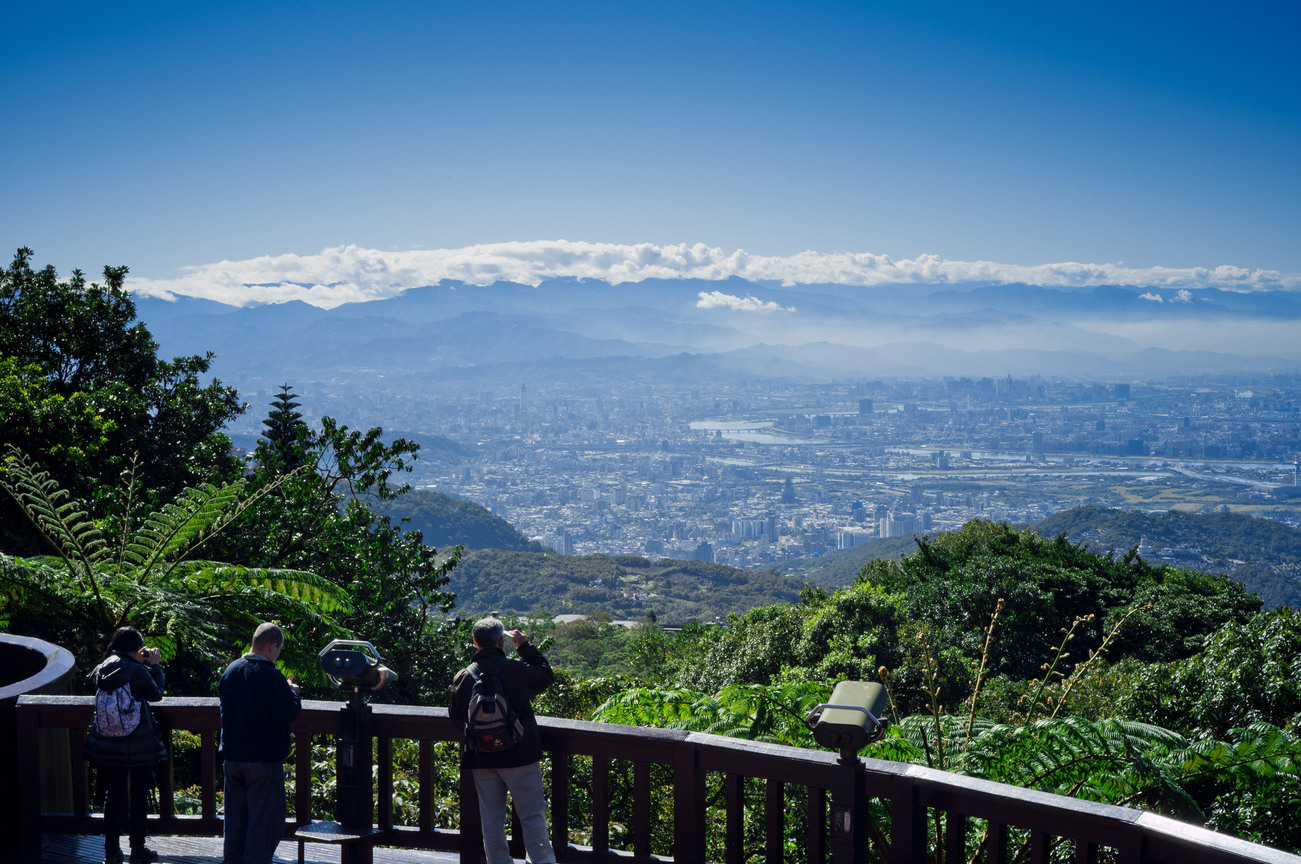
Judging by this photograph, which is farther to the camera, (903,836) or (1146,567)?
(1146,567)

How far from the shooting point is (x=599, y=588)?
104 m

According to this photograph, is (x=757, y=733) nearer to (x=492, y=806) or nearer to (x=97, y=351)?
(x=492, y=806)

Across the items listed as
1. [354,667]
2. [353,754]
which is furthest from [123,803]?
[354,667]

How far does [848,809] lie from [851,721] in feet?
1.22

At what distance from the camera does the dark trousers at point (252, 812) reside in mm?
4398

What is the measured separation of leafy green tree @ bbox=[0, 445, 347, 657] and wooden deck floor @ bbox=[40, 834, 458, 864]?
2.26m

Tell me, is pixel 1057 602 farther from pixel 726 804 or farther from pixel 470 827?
pixel 470 827

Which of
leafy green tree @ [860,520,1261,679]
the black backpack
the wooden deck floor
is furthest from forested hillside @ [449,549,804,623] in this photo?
the black backpack

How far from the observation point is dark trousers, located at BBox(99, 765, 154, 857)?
15.1 feet

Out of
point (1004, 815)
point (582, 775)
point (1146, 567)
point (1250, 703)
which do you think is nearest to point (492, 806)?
point (1004, 815)

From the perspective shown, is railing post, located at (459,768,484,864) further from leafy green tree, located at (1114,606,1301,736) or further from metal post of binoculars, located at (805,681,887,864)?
leafy green tree, located at (1114,606,1301,736)

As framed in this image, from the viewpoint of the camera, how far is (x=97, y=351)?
1720cm

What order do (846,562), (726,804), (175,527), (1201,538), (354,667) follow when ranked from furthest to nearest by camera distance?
(846,562), (1201,538), (175,527), (726,804), (354,667)

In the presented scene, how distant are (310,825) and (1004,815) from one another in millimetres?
3218
